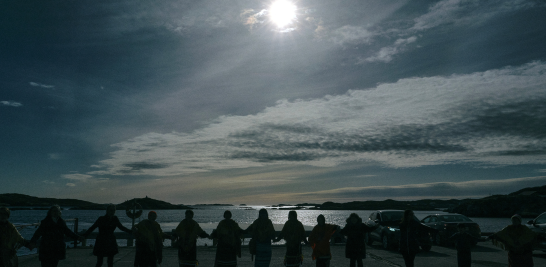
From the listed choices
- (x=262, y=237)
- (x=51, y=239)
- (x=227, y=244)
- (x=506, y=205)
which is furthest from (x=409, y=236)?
(x=506, y=205)

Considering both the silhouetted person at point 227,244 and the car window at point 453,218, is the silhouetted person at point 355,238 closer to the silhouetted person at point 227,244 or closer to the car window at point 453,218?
the silhouetted person at point 227,244

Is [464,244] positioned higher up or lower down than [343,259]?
higher up

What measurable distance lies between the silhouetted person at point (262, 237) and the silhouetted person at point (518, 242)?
194 inches

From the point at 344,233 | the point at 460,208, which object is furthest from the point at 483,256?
the point at 460,208

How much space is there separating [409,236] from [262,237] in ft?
11.4

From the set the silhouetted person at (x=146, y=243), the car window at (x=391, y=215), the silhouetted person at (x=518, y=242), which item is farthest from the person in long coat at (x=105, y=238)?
the car window at (x=391, y=215)

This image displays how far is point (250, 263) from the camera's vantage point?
12688 mm

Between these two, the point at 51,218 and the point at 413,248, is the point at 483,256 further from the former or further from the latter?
the point at 51,218

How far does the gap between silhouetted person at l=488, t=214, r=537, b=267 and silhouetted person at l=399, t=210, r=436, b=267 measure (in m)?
1.56

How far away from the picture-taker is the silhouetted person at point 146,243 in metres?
7.72

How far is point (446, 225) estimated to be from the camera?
56.7ft

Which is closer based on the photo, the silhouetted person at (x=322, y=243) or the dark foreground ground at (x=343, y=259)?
the silhouetted person at (x=322, y=243)

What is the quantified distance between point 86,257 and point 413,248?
11686mm

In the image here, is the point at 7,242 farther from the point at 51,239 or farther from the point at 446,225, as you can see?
the point at 446,225
